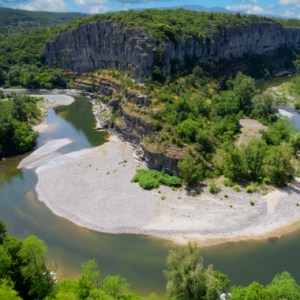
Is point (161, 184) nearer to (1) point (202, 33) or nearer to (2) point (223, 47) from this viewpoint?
(1) point (202, 33)

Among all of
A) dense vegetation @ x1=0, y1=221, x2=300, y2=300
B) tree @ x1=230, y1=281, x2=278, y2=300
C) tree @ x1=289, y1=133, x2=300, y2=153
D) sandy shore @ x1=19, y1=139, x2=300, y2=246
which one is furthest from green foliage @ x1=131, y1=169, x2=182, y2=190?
tree @ x1=289, y1=133, x2=300, y2=153

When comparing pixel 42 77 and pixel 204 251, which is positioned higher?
pixel 42 77

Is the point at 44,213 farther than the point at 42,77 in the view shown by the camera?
No

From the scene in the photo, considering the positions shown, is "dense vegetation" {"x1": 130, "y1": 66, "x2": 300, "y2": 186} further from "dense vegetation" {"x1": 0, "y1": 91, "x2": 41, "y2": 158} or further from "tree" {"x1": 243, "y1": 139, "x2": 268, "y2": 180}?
"dense vegetation" {"x1": 0, "y1": 91, "x2": 41, "y2": 158}

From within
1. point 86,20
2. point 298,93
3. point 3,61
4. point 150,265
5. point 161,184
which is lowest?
point 150,265

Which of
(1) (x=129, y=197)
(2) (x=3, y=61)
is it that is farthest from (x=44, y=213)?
(2) (x=3, y=61)

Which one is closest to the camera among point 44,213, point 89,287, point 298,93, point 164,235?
point 89,287

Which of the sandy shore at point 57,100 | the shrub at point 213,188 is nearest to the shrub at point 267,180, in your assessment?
the shrub at point 213,188

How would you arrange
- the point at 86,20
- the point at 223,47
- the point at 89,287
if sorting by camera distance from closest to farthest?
the point at 89,287 < the point at 223,47 < the point at 86,20

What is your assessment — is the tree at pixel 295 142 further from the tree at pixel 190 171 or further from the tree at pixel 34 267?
the tree at pixel 34 267
